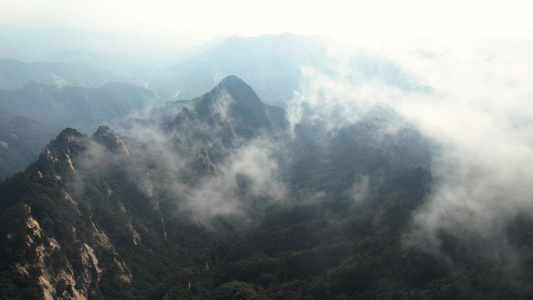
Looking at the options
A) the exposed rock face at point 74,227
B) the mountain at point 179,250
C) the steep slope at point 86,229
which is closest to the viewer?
the steep slope at point 86,229

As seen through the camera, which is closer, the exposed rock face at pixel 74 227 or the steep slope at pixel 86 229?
the steep slope at pixel 86 229

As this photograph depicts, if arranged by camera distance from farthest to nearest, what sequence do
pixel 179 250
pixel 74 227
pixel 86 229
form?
pixel 179 250
pixel 86 229
pixel 74 227

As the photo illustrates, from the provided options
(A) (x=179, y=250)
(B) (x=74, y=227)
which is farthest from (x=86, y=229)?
(A) (x=179, y=250)

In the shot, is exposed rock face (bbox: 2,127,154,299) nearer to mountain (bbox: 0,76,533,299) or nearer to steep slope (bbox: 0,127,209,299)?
Answer: steep slope (bbox: 0,127,209,299)

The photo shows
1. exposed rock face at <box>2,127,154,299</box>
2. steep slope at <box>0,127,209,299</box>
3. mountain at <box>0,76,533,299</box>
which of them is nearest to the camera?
steep slope at <box>0,127,209,299</box>

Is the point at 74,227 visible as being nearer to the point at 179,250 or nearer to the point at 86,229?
the point at 86,229

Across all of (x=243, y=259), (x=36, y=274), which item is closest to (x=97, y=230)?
(x=36, y=274)

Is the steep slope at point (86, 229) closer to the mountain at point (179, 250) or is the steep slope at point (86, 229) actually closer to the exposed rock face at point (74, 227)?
the exposed rock face at point (74, 227)

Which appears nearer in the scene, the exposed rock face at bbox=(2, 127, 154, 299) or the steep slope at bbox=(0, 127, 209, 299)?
the steep slope at bbox=(0, 127, 209, 299)

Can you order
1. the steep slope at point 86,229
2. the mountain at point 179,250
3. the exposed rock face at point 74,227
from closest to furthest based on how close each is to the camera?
the steep slope at point 86,229
the exposed rock face at point 74,227
the mountain at point 179,250

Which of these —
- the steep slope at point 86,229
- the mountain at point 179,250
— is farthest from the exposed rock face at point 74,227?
the mountain at point 179,250

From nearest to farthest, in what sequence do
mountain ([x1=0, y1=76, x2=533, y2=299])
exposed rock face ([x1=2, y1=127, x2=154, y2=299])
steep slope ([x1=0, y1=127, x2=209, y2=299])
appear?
1. steep slope ([x1=0, y1=127, x2=209, y2=299])
2. exposed rock face ([x1=2, y1=127, x2=154, y2=299])
3. mountain ([x1=0, y1=76, x2=533, y2=299])

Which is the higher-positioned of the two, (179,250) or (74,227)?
(74,227)

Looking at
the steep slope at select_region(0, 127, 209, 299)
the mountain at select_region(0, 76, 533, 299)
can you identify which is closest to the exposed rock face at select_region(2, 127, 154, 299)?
the steep slope at select_region(0, 127, 209, 299)
